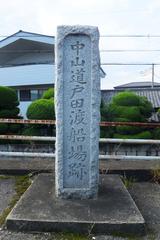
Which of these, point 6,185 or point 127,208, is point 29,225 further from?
point 6,185

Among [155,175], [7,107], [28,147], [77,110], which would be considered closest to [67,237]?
[77,110]

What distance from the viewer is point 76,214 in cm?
316

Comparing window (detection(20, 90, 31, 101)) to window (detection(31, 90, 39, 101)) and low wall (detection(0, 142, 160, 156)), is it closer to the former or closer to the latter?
window (detection(31, 90, 39, 101))

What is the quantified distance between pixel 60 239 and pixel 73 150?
1.03 m

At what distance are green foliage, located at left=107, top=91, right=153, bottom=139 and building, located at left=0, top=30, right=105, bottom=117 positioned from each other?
10.3 meters

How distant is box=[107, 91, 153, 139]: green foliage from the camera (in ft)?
36.0

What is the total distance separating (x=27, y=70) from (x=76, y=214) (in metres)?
19.2

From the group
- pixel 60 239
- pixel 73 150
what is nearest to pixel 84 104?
pixel 73 150

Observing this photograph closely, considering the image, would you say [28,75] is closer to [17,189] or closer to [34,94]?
[34,94]

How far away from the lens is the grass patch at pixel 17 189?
337 cm

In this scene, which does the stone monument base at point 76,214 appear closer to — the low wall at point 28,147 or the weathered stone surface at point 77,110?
the weathered stone surface at point 77,110

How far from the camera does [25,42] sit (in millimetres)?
22562

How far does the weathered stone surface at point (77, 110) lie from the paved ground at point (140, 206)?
0.63m

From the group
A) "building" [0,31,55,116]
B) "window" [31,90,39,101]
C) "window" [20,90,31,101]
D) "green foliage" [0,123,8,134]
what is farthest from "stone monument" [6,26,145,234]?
"window" [20,90,31,101]
